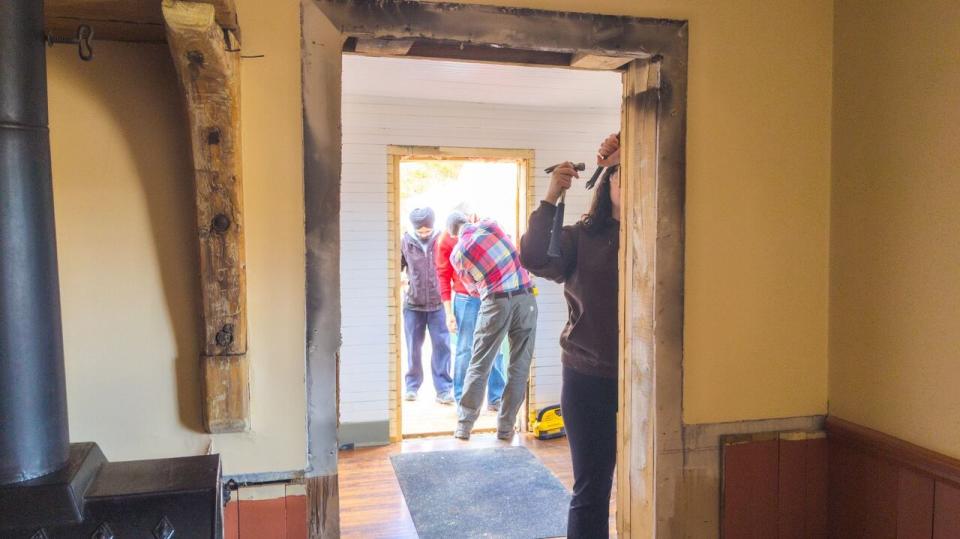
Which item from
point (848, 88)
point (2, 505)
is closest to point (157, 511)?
point (2, 505)

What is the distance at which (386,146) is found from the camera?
4.76 m

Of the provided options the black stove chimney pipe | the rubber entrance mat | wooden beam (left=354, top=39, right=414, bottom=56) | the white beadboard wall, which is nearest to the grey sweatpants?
the rubber entrance mat

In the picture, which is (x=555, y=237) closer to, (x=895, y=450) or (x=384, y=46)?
(x=384, y=46)

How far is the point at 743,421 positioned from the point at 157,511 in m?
1.65

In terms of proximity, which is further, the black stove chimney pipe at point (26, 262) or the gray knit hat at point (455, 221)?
the gray knit hat at point (455, 221)

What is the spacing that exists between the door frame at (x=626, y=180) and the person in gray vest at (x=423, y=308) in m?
3.71

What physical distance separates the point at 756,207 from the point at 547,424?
331 cm

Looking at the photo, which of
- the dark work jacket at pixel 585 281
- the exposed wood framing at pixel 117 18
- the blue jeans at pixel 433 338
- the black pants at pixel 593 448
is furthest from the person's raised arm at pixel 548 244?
the blue jeans at pixel 433 338

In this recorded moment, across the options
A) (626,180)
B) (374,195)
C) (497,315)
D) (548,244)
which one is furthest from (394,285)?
(626,180)

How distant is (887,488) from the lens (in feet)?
6.09

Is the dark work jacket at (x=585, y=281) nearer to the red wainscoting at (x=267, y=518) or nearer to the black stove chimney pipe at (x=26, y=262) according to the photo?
the red wainscoting at (x=267, y=518)

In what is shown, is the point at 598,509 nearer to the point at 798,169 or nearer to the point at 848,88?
the point at 798,169

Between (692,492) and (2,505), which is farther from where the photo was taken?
(692,492)

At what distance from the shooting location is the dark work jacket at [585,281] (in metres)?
2.35
